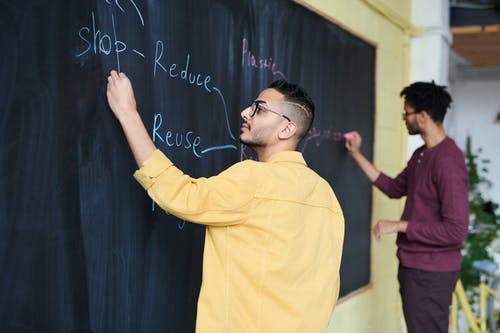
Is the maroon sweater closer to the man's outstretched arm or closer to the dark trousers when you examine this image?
the dark trousers

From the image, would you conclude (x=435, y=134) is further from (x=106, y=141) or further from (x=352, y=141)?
(x=106, y=141)

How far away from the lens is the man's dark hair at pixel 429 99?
302 centimetres

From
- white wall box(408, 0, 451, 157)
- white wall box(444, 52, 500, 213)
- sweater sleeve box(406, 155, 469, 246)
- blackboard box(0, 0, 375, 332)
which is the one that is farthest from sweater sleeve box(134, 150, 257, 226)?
white wall box(444, 52, 500, 213)

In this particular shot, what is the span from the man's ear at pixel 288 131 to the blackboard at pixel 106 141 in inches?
17.9

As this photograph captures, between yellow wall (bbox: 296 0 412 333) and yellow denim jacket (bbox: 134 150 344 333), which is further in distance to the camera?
yellow wall (bbox: 296 0 412 333)

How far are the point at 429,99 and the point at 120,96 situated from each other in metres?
1.83

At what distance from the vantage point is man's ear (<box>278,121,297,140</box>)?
1.74 m

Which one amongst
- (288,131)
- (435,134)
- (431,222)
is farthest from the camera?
(435,134)

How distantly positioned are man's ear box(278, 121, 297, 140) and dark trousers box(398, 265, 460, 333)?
152 centimetres

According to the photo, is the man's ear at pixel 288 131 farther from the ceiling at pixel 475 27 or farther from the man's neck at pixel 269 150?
the ceiling at pixel 475 27

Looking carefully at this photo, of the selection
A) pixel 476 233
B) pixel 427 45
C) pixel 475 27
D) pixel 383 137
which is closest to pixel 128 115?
pixel 383 137

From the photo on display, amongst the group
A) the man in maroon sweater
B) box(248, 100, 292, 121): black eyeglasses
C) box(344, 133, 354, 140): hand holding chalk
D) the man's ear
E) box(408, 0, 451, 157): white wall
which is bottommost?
the man in maroon sweater

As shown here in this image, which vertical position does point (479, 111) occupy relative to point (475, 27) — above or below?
below

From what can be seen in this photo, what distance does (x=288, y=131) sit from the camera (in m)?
1.75
